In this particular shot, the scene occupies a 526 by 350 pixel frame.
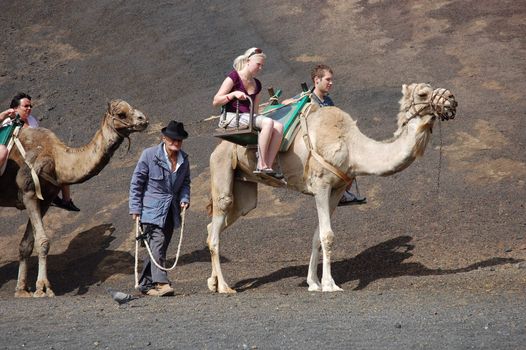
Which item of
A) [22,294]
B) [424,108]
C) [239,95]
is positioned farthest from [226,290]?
[424,108]

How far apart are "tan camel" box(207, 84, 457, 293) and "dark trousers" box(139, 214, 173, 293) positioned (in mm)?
724

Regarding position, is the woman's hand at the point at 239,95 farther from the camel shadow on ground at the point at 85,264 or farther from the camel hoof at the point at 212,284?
the camel shadow on ground at the point at 85,264

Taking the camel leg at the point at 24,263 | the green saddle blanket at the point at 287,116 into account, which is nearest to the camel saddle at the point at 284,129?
the green saddle blanket at the point at 287,116

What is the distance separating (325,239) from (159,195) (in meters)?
2.04

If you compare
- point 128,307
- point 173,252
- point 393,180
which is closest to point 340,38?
point 393,180

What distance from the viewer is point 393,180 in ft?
49.2

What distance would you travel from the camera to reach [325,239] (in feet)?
35.9

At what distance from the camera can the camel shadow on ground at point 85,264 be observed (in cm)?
1334

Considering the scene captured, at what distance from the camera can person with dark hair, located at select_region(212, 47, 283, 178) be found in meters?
11.0

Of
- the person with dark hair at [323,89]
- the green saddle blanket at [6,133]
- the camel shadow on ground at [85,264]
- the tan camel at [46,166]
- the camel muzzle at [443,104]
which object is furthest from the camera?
the camel shadow on ground at [85,264]

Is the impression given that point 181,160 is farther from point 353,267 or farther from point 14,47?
point 14,47

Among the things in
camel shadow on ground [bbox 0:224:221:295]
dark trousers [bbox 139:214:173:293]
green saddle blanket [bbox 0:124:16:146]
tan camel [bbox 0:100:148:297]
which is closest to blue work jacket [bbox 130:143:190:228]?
dark trousers [bbox 139:214:173:293]

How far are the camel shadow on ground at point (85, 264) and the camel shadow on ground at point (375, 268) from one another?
4.90ft

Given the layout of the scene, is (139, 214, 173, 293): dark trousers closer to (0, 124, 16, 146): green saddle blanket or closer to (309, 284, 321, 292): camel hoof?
(309, 284, 321, 292): camel hoof
